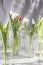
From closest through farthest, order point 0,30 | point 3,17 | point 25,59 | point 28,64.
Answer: point 0,30 < point 28,64 < point 25,59 < point 3,17

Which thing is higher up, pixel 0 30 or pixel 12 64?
pixel 0 30

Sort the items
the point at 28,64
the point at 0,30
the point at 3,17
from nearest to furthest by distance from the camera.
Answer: the point at 0,30 → the point at 28,64 → the point at 3,17

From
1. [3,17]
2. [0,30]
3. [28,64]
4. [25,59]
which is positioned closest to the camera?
[0,30]

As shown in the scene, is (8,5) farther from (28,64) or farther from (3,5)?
(28,64)

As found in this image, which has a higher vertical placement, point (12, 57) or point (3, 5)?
point (3, 5)

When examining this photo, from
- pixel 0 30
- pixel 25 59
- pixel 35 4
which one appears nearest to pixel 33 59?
pixel 25 59

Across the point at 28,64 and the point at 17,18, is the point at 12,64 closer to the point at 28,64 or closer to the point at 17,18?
the point at 28,64

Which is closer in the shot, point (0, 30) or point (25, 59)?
point (0, 30)

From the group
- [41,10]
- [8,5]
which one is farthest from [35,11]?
[8,5]

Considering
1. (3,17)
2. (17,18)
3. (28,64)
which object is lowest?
(28,64)
